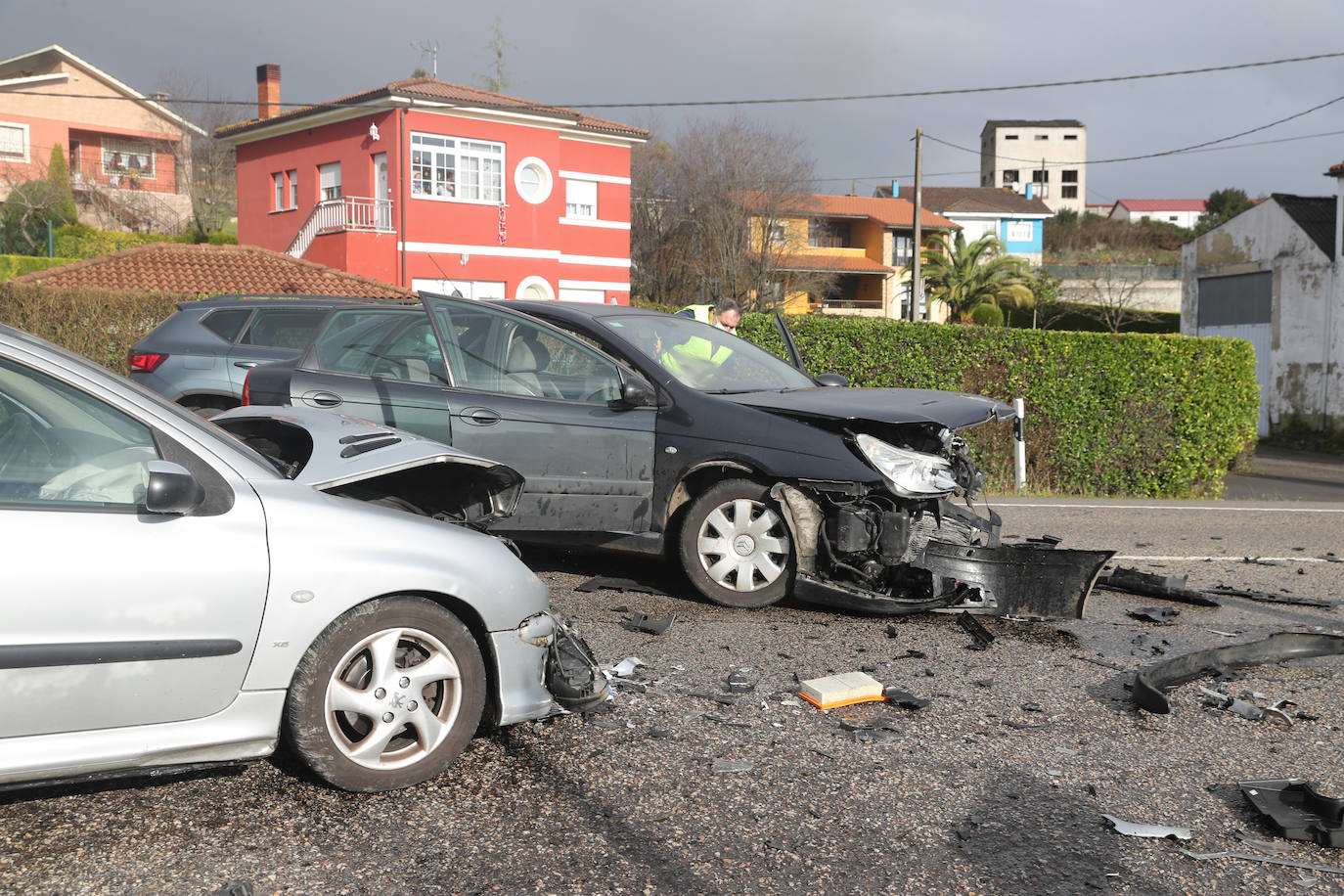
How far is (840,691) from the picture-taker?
4.77 metres

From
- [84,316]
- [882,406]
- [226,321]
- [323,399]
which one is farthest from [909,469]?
[84,316]

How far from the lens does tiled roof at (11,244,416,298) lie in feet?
74.4

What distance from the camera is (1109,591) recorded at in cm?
720

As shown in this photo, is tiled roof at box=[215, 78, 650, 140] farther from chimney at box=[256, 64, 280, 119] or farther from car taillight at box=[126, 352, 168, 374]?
car taillight at box=[126, 352, 168, 374]

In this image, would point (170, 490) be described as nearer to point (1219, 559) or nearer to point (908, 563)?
point (908, 563)


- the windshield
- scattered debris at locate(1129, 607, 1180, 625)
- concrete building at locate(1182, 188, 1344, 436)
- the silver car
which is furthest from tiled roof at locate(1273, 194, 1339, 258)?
the silver car

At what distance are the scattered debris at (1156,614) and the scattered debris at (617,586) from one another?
2752 millimetres

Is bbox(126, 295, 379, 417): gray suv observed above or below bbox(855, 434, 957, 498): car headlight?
above

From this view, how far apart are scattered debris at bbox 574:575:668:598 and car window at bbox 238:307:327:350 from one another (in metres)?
4.79

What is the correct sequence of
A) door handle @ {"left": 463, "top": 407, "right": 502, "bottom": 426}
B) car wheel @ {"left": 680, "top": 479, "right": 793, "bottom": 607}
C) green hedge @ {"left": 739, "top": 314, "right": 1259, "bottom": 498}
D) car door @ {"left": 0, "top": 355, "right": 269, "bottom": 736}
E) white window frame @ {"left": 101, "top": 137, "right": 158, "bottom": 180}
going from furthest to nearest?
white window frame @ {"left": 101, "top": 137, "right": 158, "bottom": 180} → green hedge @ {"left": 739, "top": 314, "right": 1259, "bottom": 498} → door handle @ {"left": 463, "top": 407, "right": 502, "bottom": 426} → car wheel @ {"left": 680, "top": 479, "right": 793, "bottom": 607} → car door @ {"left": 0, "top": 355, "right": 269, "bottom": 736}

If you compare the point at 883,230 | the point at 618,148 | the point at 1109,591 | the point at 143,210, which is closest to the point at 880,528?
the point at 1109,591

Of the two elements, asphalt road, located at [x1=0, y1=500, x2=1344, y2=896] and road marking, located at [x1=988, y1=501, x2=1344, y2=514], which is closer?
asphalt road, located at [x1=0, y1=500, x2=1344, y2=896]

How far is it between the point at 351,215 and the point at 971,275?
82.4 ft

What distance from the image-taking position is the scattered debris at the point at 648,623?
5.86 meters
